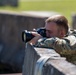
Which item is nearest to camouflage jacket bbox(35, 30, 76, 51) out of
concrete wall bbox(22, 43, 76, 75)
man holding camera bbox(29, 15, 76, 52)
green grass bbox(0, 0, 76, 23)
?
man holding camera bbox(29, 15, 76, 52)

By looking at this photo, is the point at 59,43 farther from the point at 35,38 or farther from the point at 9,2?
the point at 9,2

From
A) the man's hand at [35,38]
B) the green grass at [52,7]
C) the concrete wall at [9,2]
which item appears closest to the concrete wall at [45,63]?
the man's hand at [35,38]

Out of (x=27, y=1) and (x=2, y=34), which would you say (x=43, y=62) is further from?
(x=27, y=1)

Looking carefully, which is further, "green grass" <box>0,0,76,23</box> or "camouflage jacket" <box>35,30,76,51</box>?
"green grass" <box>0,0,76,23</box>

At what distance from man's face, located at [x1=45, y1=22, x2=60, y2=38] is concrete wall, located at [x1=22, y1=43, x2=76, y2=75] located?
252 mm

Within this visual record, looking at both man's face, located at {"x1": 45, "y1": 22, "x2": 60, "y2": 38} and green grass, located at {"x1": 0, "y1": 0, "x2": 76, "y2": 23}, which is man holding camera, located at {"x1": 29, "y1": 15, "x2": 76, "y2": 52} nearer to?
man's face, located at {"x1": 45, "y1": 22, "x2": 60, "y2": 38}

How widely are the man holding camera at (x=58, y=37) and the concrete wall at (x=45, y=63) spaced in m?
0.11

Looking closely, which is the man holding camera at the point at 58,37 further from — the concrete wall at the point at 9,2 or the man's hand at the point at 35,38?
the concrete wall at the point at 9,2

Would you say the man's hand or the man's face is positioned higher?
the man's face

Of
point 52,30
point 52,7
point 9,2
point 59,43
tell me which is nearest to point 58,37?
point 52,30

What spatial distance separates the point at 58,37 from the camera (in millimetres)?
6281

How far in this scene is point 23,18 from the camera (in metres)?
14.6

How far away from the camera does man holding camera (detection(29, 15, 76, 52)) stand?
607 centimetres

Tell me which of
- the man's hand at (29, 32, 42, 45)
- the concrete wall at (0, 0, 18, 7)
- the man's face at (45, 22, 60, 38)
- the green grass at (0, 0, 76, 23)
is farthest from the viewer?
the concrete wall at (0, 0, 18, 7)
